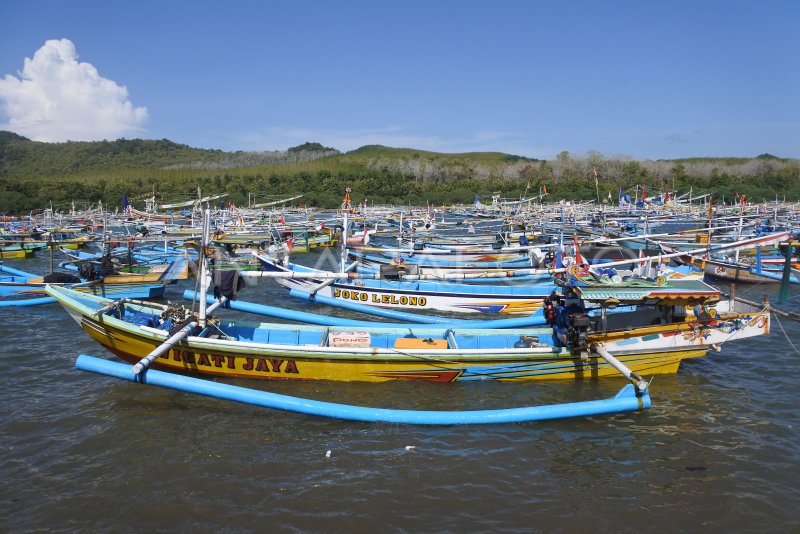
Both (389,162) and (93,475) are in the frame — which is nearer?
(93,475)

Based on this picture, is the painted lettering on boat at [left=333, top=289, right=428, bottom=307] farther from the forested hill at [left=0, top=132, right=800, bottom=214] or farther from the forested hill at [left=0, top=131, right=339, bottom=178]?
the forested hill at [left=0, top=131, right=339, bottom=178]

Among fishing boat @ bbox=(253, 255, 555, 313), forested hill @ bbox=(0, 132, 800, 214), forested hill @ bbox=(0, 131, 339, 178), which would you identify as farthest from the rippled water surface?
forested hill @ bbox=(0, 131, 339, 178)

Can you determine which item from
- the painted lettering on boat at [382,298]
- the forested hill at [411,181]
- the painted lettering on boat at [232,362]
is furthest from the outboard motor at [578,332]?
the forested hill at [411,181]

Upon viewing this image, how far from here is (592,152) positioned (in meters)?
129

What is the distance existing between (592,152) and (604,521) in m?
131

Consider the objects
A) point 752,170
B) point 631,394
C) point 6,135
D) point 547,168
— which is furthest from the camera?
point 6,135

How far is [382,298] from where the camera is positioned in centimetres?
2344

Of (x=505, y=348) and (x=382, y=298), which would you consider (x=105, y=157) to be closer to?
(x=382, y=298)

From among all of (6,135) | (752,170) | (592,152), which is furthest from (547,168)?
(6,135)

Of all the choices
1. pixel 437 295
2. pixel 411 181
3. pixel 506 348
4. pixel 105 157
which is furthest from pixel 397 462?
pixel 105 157

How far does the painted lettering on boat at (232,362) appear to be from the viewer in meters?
13.9

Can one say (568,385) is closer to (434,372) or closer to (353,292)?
(434,372)

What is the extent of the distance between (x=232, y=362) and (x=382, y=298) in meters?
10.2

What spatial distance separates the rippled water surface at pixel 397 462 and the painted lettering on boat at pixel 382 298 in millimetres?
9194
